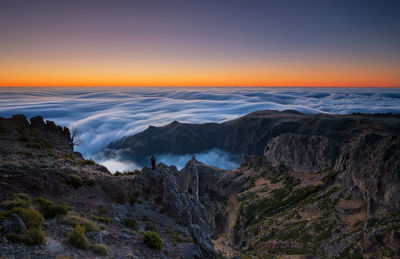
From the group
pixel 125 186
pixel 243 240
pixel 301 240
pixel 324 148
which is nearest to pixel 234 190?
pixel 243 240

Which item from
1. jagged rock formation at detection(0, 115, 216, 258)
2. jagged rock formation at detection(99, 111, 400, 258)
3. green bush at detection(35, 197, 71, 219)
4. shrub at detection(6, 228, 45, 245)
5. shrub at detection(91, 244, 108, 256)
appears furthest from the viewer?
jagged rock formation at detection(99, 111, 400, 258)

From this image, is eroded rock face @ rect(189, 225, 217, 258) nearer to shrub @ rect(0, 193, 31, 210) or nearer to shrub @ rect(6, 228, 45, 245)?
shrub @ rect(6, 228, 45, 245)

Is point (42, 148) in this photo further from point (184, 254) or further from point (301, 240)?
point (301, 240)

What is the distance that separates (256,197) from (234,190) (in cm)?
1529

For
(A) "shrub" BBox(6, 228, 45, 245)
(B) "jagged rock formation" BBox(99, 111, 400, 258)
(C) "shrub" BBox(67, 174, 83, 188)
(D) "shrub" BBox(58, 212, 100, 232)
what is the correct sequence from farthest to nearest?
(B) "jagged rock formation" BBox(99, 111, 400, 258) < (C) "shrub" BBox(67, 174, 83, 188) < (D) "shrub" BBox(58, 212, 100, 232) < (A) "shrub" BBox(6, 228, 45, 245)

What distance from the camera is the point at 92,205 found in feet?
49.4

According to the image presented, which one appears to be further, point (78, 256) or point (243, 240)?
point (243, 240)

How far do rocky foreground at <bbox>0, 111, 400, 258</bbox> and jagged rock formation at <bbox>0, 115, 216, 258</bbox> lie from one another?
2.8 inches

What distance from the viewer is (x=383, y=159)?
148 feet

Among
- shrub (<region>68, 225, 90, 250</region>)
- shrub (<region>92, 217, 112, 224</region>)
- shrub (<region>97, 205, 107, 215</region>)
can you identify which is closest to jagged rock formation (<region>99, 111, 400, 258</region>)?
shrub (<region>97, 205, 107, 215</region>)

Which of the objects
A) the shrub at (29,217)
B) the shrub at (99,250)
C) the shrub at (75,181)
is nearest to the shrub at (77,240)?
the shrub at (99,250)

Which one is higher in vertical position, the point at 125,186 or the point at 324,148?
the point at 125,186

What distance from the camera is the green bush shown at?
11484 mm

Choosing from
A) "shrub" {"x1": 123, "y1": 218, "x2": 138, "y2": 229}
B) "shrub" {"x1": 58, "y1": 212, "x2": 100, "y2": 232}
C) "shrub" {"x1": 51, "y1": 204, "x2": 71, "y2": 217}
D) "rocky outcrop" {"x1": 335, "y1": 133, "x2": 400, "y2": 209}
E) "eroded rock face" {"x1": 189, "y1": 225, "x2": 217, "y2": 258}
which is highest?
"shrub" {"x1": 51, "y1": 204, "x2": 71, "y2": 217}
